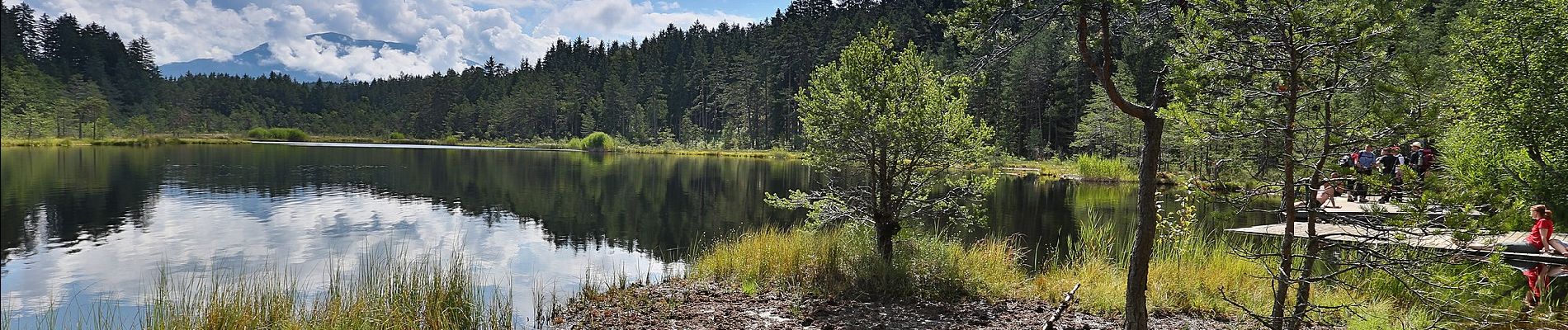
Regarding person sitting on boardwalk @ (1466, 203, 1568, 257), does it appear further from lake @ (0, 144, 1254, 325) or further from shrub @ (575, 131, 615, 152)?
shrub @ (575, 131, 615, 152)

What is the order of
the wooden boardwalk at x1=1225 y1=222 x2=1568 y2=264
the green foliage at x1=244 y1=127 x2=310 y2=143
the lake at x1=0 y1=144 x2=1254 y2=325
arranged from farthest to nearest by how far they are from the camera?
1. the green foliage at x1=244 y1=127 x2=310 y2=143
2. the lake at x1=0 y1=144 x2=1254 y2=325
3. the wooden boardwalk at x1=1225 y1=222 x2=1568 y2=264

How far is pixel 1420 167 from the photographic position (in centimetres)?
1485

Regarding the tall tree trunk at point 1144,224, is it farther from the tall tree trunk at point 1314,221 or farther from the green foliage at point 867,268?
the green foliage at point 867,268

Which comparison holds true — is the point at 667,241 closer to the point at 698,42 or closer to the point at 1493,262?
the point at 1493,262

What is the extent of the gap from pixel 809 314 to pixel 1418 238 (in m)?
5.24

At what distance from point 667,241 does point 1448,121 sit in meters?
14.4

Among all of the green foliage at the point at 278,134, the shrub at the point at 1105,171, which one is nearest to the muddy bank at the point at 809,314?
the shrub at the point at 1105,171

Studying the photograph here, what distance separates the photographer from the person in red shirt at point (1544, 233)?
958 cm

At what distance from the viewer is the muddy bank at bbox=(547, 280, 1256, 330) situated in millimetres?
7730

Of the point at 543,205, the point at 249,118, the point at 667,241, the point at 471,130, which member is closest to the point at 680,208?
the point at 543,205

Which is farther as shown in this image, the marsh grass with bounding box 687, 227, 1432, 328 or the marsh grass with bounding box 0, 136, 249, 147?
the marsh grass with bounding box 0, 136, 249, 147

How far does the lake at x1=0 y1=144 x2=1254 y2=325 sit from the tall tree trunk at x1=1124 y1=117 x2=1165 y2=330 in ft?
1.79

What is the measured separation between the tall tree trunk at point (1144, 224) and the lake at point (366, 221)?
1.79 ft

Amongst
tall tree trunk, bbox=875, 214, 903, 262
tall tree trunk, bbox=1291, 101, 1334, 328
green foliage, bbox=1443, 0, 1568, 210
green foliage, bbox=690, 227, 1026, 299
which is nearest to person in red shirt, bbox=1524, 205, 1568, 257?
green foliage, bbox=1443, 0, 1568, 210
